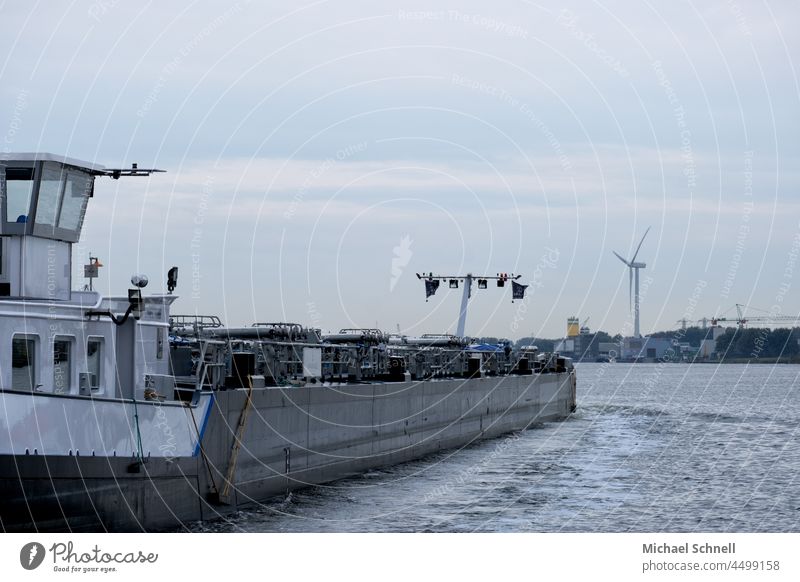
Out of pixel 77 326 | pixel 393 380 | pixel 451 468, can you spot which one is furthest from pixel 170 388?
pixel 393 380

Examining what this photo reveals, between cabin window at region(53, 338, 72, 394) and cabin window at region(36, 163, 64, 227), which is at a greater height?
cabin window at region(36, 163, 64, 227)

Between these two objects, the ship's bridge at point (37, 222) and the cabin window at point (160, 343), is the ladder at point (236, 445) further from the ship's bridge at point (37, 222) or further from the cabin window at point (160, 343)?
the ship's bridge at point (37, 222)

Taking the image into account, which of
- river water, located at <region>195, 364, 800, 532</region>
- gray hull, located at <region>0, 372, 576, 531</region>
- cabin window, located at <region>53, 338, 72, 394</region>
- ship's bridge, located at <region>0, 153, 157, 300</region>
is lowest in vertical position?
river water, located at <region>195, 364, 800, 532</region>

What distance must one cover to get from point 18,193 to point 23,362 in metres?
3.80

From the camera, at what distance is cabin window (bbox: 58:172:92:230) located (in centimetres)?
2558

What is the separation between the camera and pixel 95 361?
25.0 meters

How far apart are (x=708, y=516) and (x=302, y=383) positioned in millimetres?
12376

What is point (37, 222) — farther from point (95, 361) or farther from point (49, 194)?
point (95, 361)

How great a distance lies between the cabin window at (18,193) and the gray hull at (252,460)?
5.38 metres

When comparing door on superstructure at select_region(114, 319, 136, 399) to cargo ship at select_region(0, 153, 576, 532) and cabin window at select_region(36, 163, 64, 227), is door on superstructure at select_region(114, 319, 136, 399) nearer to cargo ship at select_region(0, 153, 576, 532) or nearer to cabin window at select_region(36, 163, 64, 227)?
cargo ship at select_region(0, 153, 576, 532)

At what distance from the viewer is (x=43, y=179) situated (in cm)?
2483

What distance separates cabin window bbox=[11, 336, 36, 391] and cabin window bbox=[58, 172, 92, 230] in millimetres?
3354

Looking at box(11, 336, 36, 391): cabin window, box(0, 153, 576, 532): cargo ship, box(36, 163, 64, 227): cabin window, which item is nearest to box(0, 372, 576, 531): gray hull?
box(0, 153, 576, 532): cargo ship
